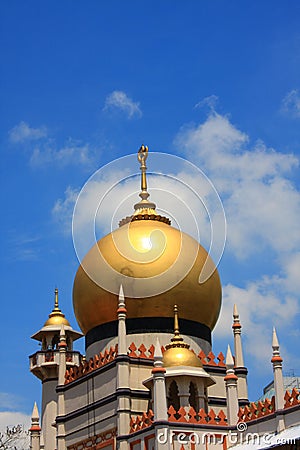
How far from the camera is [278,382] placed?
1972cm

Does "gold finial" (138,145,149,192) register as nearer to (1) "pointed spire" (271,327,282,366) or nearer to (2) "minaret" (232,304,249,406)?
(2) "minaret" (232,304,249,406)

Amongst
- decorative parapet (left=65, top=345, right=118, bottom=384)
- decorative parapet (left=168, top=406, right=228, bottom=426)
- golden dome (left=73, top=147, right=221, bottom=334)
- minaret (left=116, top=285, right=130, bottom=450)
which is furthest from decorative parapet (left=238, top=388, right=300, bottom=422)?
golden dome (left=73, top=147, right=221, bottom=334)

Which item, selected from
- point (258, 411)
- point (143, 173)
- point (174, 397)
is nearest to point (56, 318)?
point (143, 173)

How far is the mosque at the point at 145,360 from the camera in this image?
2119 cm

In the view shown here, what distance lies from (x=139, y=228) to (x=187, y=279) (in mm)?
2107

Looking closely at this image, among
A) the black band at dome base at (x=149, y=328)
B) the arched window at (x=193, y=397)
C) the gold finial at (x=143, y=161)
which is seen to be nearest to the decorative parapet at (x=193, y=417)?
the arched window at (x=193, y=397)

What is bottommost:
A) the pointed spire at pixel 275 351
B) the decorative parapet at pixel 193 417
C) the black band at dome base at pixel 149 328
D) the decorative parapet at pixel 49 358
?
the decorative parapet at pixel 193 417

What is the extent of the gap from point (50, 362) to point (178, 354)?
269 inches

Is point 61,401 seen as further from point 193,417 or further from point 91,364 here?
point 193,417

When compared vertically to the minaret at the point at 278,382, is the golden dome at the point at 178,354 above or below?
above

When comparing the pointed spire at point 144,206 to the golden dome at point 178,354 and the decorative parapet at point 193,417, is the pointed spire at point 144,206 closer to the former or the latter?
the golden dome at point 178,354

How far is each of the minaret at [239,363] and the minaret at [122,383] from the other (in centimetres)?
344

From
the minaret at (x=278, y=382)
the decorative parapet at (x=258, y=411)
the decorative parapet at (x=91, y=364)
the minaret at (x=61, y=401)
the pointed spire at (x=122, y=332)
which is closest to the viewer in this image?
the minaret at (x=278, y=382)

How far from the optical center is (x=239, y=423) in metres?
20.7
